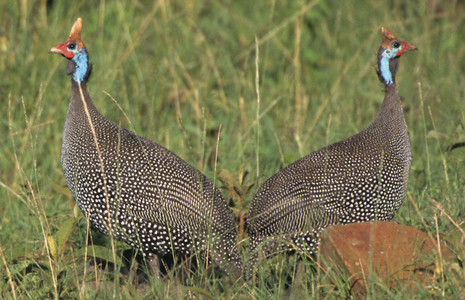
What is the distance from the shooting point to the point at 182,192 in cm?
421

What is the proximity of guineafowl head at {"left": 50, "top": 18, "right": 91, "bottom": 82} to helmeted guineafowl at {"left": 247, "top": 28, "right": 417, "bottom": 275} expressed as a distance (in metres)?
1.21

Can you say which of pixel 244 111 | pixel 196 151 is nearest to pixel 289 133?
pixel 244 111

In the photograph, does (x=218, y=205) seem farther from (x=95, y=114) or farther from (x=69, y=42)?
(x=69, y=42)

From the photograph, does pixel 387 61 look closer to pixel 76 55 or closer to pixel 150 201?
pixel 150 201

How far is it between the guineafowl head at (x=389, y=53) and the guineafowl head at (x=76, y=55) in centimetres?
168

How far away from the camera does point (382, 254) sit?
12.0 ft

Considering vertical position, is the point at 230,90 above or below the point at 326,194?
above

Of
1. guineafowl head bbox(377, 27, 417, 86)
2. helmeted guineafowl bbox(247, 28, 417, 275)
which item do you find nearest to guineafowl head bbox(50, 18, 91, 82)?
helmeted guineafowl bbox(247, 28, 417, 275)

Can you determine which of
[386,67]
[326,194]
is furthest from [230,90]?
[326,194]

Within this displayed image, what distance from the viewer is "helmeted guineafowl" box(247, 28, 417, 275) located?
4230 mm

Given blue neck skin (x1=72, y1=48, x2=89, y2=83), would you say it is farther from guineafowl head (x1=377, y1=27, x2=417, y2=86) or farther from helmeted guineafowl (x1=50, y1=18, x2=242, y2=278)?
guineafowl head (x1=377, y1=27, x2=417, y2=86)

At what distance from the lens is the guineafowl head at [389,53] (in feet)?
15.3

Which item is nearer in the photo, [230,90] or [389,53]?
[389,53]

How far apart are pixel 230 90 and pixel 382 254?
134 inches
